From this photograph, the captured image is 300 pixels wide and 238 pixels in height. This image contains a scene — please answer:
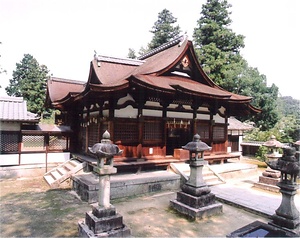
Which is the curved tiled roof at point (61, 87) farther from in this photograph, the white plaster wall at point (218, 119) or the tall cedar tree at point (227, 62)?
the tall cedar tree at point (227, 62)

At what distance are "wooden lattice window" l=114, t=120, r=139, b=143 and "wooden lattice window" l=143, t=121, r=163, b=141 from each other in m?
0.57

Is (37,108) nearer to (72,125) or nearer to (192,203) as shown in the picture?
(72,125)

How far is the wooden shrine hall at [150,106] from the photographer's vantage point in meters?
10.4

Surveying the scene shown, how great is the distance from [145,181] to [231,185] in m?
4.48

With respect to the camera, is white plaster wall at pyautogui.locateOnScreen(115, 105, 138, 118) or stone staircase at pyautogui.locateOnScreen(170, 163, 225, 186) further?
stone staircase at pyautogui.locateOnScreen(170, 163, 225, 186)

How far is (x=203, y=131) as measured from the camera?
44.8ft

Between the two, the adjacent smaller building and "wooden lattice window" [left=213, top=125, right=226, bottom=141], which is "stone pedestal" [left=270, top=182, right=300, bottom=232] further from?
the adjacent smaller building

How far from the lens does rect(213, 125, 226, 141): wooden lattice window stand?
562 inches

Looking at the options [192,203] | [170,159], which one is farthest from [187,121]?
[192,203]

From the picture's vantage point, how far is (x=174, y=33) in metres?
39.4

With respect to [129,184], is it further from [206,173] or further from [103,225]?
[206,173]

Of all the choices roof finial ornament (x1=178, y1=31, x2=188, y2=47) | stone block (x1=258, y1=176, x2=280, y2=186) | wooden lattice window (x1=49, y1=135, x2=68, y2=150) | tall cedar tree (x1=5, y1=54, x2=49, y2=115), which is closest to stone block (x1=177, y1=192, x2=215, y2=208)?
stone block (x1=258, y1=176, x2=280, y2=186)

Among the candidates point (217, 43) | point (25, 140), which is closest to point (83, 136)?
point (25, 140)

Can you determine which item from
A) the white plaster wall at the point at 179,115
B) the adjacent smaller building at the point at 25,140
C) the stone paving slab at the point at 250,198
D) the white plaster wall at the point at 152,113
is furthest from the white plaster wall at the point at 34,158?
the stone paving slab at the point at 250,198
